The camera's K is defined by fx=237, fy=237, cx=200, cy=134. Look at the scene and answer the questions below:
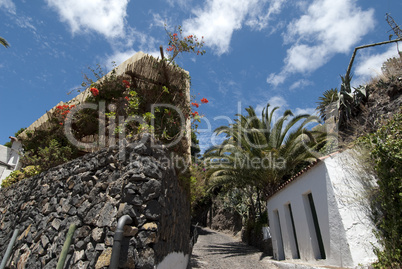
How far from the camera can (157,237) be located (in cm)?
363

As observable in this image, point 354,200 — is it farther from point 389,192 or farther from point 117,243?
point 117,243

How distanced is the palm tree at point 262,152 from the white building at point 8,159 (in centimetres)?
977

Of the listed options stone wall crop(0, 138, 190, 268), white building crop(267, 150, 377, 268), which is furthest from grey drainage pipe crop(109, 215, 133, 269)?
white building crop(267, 150, 377, 268)

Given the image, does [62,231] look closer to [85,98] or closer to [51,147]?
[51,147]

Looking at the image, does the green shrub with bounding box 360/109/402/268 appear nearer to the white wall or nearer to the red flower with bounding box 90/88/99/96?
the white wall

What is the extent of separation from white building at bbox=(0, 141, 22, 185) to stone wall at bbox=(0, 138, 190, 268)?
23.0ft

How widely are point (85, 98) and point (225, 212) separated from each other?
1840cm

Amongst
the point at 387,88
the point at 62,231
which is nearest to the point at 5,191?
the point at 62,231

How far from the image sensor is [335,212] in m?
5.73

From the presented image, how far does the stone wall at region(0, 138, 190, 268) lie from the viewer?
356 centimetres

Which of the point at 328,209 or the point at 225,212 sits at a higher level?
the point at 225,212

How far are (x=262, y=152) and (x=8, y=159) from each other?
554 inches

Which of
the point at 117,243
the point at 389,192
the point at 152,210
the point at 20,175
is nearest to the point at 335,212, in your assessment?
the point at 389,192

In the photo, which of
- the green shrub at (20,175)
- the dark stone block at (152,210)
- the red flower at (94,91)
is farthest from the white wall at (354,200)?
the green shrub at (20,175)
